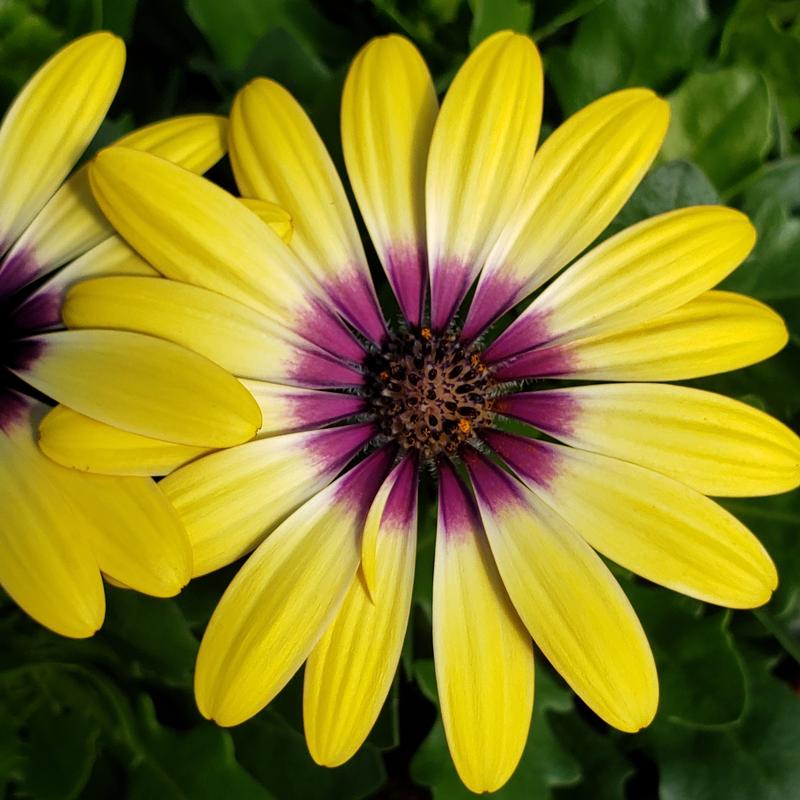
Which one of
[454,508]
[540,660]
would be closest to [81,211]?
[454,508]

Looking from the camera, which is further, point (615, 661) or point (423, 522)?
point (423, 522)

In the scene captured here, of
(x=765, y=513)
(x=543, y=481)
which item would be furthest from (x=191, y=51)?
(x=765, y=513)

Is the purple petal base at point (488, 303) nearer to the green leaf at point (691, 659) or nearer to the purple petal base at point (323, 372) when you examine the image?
the purple petal base at point (323, 372)

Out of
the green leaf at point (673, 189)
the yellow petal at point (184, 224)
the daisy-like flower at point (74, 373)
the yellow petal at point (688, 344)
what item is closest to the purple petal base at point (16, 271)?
the daisy-like flower at point (74, 373)

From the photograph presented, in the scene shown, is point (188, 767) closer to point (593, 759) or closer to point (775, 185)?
point (593, 759)

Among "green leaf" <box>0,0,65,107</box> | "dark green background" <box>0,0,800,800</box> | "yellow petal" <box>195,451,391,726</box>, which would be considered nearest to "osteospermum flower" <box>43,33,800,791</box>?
"yellow petal" <box>195,451,391,726</box>

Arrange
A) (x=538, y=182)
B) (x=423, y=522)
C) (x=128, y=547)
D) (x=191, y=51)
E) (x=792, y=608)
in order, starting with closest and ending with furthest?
(x=128, y=547) → (x=538, y=182) → (x=423, y=522) → (x=792, y=608) → (x=191, y=51)

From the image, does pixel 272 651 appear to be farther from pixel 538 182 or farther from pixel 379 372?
pixel 538 182
